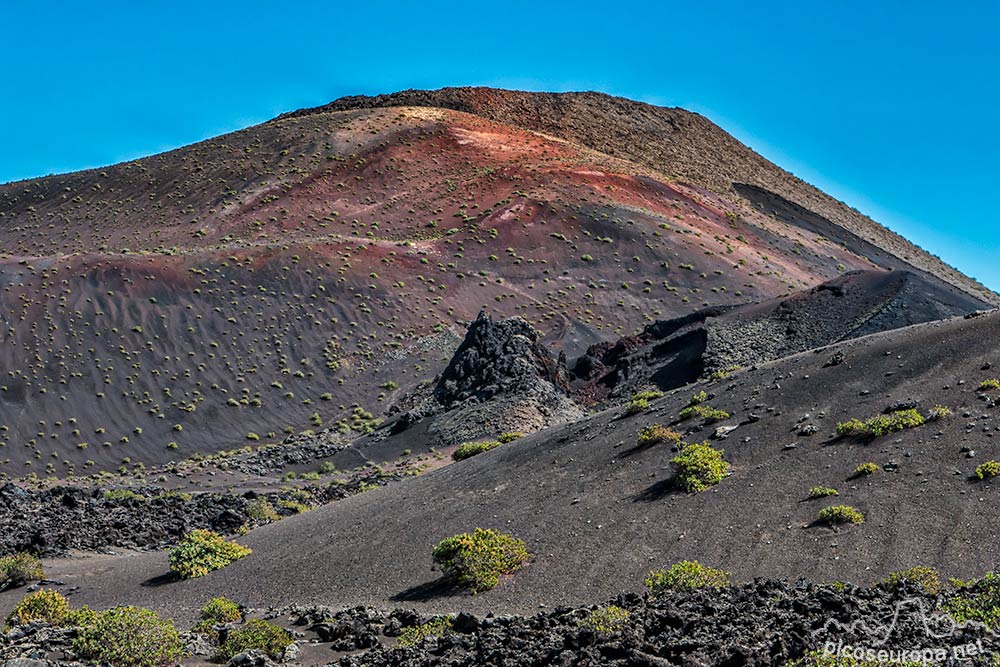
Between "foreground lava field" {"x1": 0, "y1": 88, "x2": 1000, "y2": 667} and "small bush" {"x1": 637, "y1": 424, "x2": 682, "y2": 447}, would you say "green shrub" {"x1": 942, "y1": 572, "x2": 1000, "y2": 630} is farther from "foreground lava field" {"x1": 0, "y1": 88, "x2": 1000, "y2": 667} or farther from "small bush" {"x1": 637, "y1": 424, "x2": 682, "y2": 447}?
"small bush" {"x1": 637, "y1": 424, "x2": 682, "y2": 447}

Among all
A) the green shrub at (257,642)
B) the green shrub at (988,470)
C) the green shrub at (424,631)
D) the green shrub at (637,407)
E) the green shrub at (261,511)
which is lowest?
the green shrub at (257,642)

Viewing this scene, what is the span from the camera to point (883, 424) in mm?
17812

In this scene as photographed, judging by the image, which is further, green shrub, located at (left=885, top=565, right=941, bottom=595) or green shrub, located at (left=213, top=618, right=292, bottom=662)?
green shrub, located at (left=213, top=618, right=292, bottom=662)

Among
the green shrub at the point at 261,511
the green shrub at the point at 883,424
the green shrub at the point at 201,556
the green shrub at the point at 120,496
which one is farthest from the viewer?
the green shrub at the point at 120,496

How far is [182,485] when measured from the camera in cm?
3956

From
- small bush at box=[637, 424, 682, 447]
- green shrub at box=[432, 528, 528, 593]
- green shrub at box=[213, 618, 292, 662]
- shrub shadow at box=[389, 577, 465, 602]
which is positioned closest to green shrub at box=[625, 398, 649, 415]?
small bush at box=[637, 424, 682, 447]

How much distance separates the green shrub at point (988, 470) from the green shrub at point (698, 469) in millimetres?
4260

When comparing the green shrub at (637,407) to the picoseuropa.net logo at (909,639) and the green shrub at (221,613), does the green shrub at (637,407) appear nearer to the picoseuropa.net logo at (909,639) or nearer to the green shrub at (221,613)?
the green shrub at (221,613)

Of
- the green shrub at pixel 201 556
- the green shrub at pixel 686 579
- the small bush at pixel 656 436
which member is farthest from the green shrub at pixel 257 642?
the small bush at pixel 656 436

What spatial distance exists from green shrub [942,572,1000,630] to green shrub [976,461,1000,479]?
531cm

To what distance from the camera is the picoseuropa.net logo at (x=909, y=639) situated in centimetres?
777

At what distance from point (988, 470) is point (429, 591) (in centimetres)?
878

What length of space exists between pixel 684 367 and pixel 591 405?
4.35 m

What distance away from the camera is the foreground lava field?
14.1 metres
